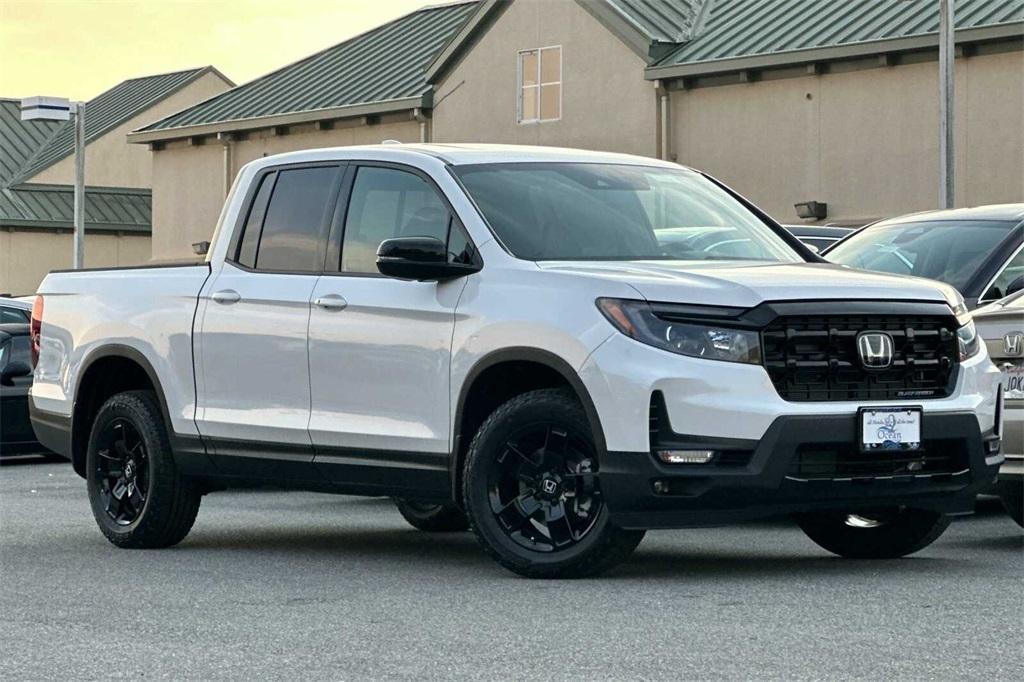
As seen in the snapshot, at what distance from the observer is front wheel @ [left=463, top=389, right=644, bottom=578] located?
855 cm

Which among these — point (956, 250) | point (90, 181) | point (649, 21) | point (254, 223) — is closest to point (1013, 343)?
point (956, 250)

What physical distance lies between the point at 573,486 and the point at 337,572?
4.50ft

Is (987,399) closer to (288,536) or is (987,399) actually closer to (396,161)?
(396,161)

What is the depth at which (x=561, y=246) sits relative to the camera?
30.3 feet

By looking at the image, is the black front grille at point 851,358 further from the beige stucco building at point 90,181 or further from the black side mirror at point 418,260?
the beige stucco building at point 90,181

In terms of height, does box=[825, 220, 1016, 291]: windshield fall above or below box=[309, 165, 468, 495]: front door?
above

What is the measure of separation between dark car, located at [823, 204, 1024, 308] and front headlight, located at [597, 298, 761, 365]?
3.35 metres

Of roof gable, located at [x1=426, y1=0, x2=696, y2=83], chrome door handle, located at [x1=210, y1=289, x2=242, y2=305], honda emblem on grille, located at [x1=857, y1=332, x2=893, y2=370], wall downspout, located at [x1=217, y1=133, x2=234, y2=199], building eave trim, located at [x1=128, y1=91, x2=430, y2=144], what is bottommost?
honda emblem on grille, located at [x1=857, y1=332, x2=893, y2=370]

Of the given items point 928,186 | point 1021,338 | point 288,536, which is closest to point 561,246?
point 1021,338

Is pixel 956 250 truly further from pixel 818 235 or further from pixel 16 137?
pixel 16 137

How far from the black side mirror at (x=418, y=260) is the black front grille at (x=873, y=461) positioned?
1733 millimetres

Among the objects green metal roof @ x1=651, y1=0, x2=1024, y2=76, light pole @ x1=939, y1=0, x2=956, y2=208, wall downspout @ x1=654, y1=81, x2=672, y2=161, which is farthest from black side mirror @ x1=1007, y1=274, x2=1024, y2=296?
wall downspout @ x1=654, y1=81, x2=672, y2=161

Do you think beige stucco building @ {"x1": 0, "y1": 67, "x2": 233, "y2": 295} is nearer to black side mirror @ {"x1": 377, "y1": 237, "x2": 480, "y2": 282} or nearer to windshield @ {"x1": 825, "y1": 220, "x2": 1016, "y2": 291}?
windshield @ {"x1": 825, "y1": 220, "x2": 1016, "y2": 291}

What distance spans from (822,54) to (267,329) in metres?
24.6
